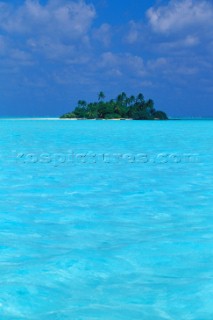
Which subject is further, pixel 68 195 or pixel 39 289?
pixel 68 195

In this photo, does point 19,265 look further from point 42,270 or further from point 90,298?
point 90,298

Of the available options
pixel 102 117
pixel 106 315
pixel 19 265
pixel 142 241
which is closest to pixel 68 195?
pixel 142 241

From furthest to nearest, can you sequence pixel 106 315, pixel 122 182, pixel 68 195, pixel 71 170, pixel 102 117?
pixel 102 117 → pixel 71 170 → pixel 122 182 → pixel 68 195 → pixel 106 315

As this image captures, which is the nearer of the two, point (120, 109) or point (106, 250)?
point (106, 250)

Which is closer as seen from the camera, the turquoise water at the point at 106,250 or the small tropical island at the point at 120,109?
the turquoise water at the point at 106,250

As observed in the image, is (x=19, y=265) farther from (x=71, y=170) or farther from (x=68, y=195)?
(x=71, y=170)

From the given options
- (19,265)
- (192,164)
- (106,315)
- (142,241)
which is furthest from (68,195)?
(192,164)

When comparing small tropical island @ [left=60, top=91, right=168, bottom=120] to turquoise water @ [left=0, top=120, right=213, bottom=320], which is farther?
small tropical island @ [left=60, top=91, right=168, bottom=120]

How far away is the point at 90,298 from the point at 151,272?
75cm

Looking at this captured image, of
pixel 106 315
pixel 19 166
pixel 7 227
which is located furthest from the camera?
pixel 19 166

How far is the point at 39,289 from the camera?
12.0ft

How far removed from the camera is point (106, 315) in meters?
3.18

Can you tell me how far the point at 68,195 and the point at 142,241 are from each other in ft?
9.33

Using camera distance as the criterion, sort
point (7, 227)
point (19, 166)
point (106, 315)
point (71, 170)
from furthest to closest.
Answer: point (19, 166) < point (71, 170) < point (7, 227) < point (106, 315)
